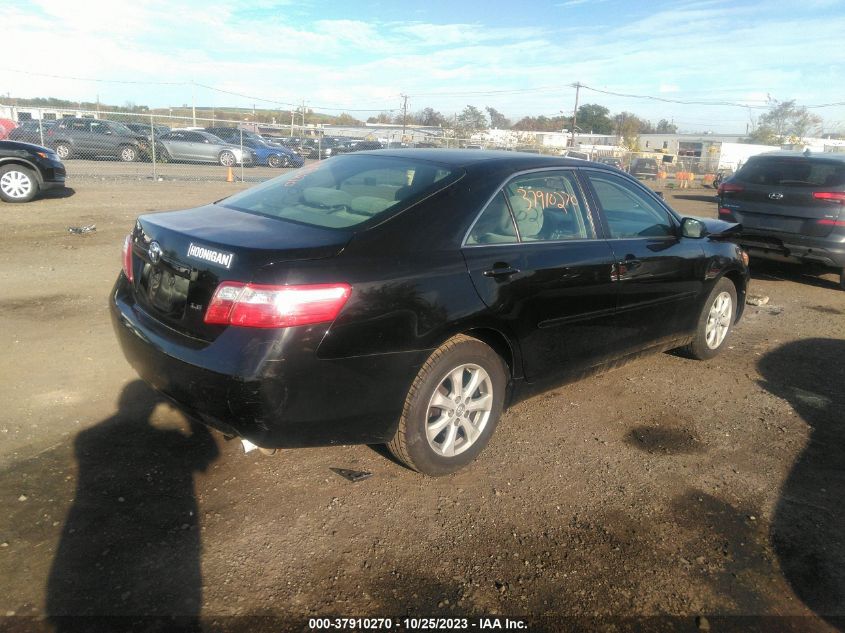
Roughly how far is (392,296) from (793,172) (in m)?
7.18

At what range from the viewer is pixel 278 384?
273cm

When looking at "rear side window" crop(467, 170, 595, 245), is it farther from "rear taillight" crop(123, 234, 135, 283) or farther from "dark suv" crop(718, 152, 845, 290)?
"dark suv" crop(718, 152, 845, 290)

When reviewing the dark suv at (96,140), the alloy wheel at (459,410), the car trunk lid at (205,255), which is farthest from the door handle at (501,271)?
the dark suv at (96,140)

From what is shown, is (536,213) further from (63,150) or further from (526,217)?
(63,150)

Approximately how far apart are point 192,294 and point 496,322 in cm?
149

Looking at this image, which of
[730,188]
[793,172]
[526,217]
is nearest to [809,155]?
[793,172]

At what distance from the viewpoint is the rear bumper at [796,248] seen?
25.1 ft

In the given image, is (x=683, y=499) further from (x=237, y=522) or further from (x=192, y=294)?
(x=192, y=294)

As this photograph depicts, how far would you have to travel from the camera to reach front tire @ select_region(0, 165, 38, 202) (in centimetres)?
1128

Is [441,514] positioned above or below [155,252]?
below

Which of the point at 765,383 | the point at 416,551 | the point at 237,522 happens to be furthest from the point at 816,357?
the point at 237,522

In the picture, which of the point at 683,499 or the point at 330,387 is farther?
the point at 683,499

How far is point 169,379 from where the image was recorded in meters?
3.02

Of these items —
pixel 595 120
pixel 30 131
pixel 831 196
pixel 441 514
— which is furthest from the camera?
pixel 595 120
